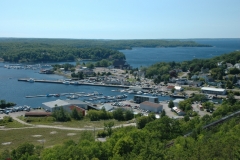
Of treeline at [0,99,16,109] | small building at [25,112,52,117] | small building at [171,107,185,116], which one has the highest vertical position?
small building at [171,107,185,116]

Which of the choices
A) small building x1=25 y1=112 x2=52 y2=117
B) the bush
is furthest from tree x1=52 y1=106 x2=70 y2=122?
the bush

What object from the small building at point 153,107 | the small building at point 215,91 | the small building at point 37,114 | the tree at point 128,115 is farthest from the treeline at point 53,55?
the tree at point 128,115

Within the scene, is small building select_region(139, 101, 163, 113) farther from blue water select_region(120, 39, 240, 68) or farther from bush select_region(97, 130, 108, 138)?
blue water select_region(120, 39, 240, 68)

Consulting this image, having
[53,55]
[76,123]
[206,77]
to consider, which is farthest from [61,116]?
[53,55]

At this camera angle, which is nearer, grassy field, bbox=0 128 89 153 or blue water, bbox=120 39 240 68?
grassy field, bbox=0 128 89 153

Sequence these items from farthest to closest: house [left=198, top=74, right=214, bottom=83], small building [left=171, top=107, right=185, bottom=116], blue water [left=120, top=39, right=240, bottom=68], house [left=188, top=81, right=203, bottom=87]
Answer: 1. blue water [left=120, top=39, right=240, bottom=68]
2. house [left=198, top=74, right=214, bottom=83]
3. house [left=188, top=81, right=203, bottom=87]
4. small building [left=171, top=107, right=185, bottom=116]

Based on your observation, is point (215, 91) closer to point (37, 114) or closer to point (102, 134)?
point (102, 134)

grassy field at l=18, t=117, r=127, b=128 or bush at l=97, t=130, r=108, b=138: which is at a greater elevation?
bush at l=97, t=130, r=108, b=138

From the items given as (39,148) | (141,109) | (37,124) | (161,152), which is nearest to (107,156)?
(161,152)

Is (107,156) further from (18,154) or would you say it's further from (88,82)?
(88,82)
